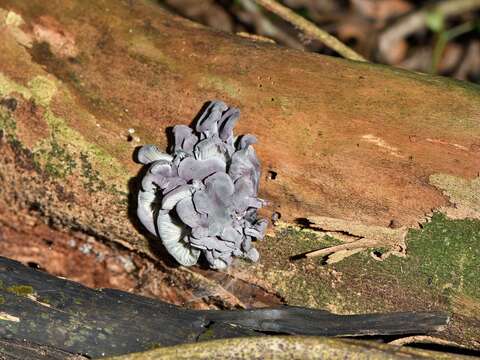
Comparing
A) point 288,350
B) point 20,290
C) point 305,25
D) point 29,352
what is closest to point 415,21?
point 305,25

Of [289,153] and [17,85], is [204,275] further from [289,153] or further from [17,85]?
[17,85]

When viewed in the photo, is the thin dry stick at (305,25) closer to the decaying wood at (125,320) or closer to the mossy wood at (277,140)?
the mossy wood at (277,140)

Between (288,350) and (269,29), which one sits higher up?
(269,29)

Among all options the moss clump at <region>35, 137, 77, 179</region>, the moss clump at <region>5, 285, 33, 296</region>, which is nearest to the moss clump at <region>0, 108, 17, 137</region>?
the moss clump at <region>35, 137, 77, 179</region>

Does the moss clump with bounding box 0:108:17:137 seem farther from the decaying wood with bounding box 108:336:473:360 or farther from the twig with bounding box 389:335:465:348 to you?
the twig with bounding box 389:335:465:348

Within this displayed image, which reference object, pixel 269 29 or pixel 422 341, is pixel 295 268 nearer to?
pixel 422 341

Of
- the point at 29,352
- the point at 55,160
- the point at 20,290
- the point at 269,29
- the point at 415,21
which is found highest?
the point at 415,21
